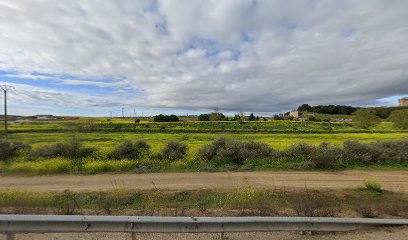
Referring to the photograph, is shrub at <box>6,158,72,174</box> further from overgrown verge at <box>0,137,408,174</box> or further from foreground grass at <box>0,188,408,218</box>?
foreground grass at <box>0,188,408,218</box>

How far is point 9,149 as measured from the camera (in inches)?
759

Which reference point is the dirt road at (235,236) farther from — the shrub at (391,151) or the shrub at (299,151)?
the shrub at (391,151)

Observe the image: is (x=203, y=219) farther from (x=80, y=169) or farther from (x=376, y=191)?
(x=80, y=169)

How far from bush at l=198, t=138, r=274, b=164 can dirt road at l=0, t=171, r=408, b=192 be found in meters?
2.70

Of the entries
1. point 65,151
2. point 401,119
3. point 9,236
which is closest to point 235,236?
point 9,236

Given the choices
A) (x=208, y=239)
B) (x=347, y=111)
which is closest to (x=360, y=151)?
(x=208, y=239)

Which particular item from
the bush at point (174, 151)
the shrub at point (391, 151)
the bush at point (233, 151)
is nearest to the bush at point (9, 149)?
the bush at point (174, 151)

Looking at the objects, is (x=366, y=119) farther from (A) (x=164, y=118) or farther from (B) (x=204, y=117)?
(A) (x=164, y=118)

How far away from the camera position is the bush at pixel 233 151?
16609 millimetres

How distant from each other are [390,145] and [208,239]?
18076mm

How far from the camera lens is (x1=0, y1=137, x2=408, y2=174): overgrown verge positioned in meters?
14.9

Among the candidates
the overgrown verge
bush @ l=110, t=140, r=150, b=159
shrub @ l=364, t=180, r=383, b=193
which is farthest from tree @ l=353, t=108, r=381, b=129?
shrub @ l=364, t=180, r=383, b=193

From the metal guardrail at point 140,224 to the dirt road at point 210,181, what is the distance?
18.8 ft

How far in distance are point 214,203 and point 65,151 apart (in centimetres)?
1363
